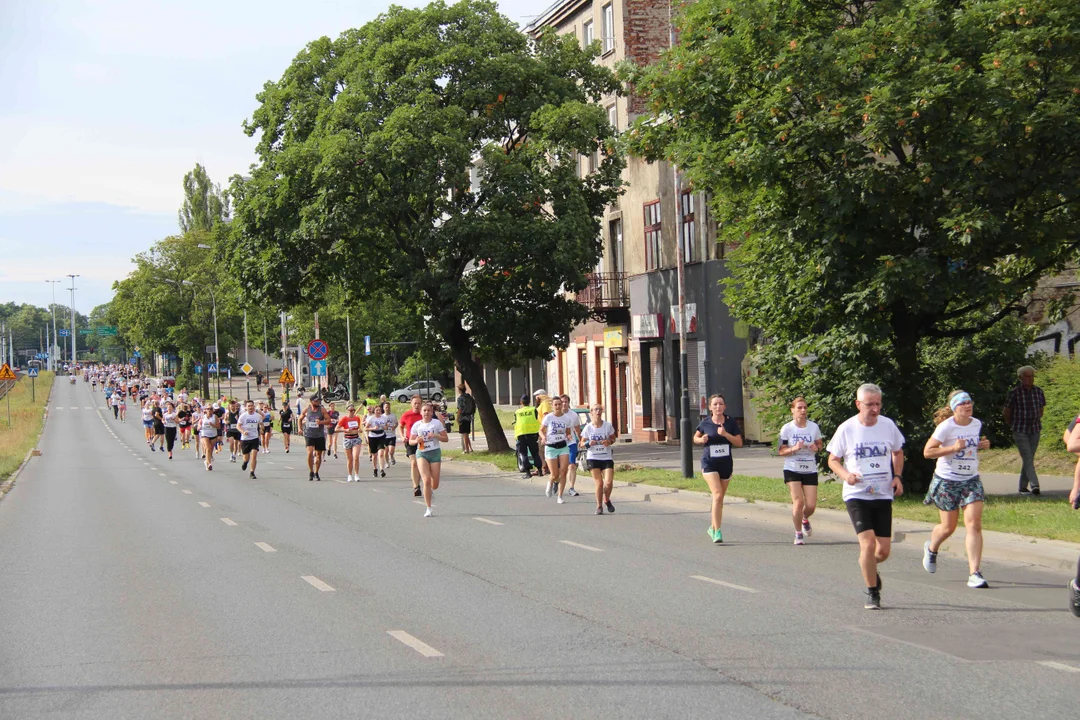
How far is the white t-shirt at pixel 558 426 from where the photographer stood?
19375 mm

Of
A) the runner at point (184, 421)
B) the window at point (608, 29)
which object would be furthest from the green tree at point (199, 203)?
the window at point (608, 29)

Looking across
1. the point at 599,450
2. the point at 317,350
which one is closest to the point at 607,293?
the point at 317,350

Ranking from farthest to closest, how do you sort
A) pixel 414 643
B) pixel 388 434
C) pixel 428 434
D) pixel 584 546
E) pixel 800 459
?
pixel 388 434, pixel 428 434, pixel 584 546, pixel 800 459, pixel 414 643

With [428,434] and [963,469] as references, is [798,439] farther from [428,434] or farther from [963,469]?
[428,434]

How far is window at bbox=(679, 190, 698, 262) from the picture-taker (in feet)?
108

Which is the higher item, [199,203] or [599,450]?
[199,203]

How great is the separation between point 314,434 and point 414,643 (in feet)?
63.5

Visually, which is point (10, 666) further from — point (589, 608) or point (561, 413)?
point (561, 413)

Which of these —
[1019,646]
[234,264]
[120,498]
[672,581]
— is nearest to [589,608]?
[672,581]

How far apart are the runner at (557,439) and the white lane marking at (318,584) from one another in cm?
744

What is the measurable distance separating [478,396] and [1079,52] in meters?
19.9

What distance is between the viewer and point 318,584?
11922 millimetres

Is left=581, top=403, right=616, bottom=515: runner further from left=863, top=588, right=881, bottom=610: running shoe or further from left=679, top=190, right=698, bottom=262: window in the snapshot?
left=679, top=190, right=698, bottom=262: window

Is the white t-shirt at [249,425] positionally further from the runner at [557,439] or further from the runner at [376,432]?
the runner at [557,439]
